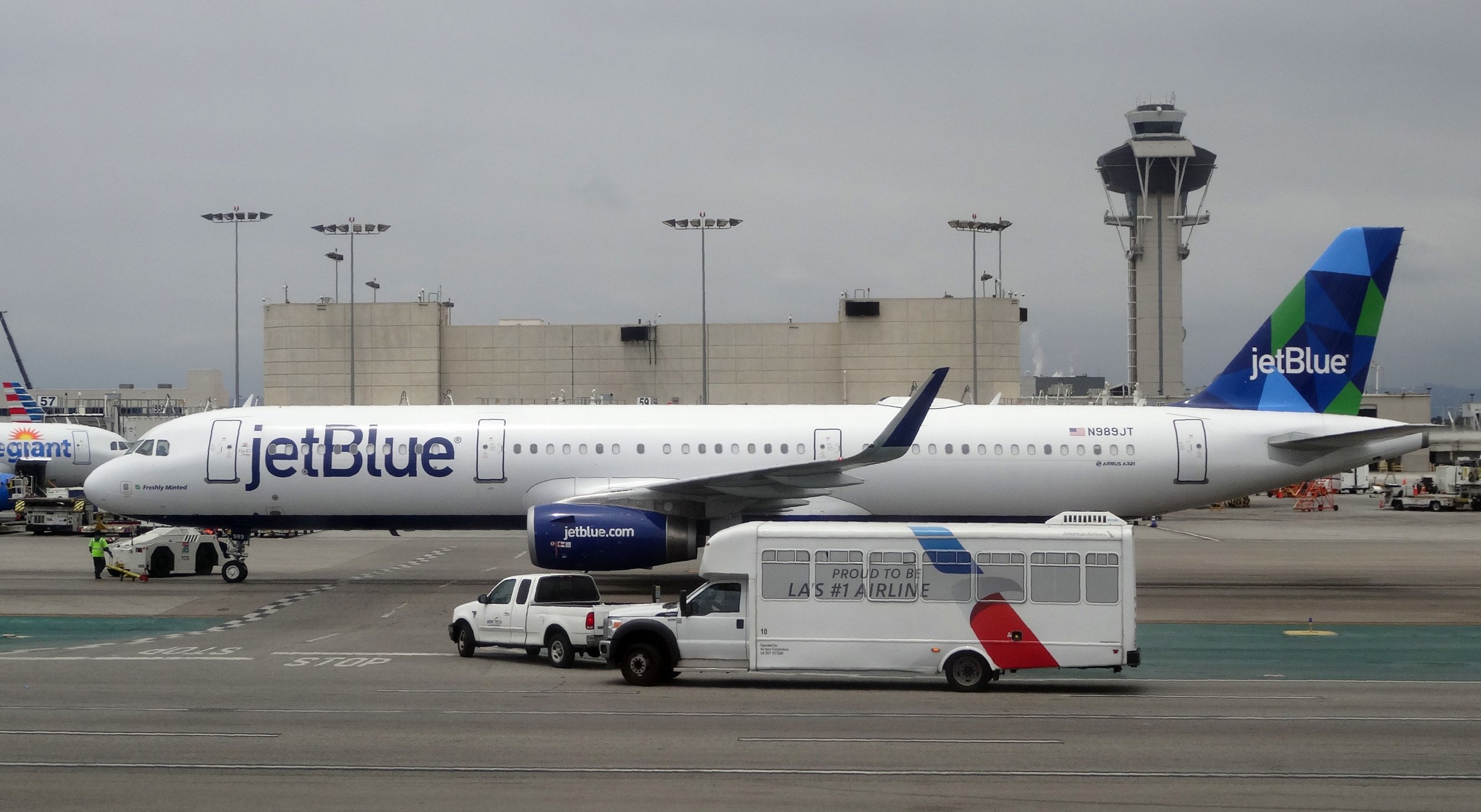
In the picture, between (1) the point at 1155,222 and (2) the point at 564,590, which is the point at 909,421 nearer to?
(2) the point at 564,590

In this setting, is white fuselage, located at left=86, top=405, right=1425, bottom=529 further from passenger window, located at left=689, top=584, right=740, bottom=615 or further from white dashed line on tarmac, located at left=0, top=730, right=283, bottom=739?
white dashed line on tarmac, located at left=0, top=730, right=283, bottom=739

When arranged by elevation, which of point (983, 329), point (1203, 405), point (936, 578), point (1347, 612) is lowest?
point (1347, 612)

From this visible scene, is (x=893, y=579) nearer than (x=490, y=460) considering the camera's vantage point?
Yes

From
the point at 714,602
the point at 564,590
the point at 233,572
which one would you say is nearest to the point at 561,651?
the point at 564,590

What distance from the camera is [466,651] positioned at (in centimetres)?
2336

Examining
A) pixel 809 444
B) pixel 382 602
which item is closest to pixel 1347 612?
pixel 809 444

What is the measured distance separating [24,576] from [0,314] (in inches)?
6183

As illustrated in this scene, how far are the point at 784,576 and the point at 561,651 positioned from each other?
482 cm

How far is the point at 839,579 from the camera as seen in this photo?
65.5ft

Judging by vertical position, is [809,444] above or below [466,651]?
above

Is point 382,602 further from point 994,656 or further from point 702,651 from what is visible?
point 994,656

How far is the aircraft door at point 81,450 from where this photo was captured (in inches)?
2655

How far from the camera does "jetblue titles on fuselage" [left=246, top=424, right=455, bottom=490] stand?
3403 cm

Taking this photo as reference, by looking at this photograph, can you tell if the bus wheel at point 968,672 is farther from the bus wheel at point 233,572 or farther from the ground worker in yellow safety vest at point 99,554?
the ground worker in yellow safety vest at point 99,554
